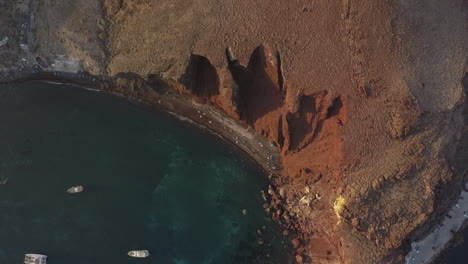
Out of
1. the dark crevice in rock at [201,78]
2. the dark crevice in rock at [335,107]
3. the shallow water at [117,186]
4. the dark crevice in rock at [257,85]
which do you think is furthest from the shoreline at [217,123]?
the dark crevice in rock at [335,107]

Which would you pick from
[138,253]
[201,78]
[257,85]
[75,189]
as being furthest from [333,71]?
[75,189]

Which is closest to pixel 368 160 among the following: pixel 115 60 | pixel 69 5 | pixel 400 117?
pixel 400 117

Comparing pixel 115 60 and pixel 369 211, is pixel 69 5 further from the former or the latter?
pixel 369 211

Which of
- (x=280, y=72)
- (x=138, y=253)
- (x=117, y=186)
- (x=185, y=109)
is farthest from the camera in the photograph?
(x=185, y=109)

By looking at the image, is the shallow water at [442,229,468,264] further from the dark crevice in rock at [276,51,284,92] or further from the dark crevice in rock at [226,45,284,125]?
the dark crevice in rock at [276,51,284,92]

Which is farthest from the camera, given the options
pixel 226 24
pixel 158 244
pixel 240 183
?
pixel 240 183

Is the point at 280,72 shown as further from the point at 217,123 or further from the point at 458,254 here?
the point at 458,254
